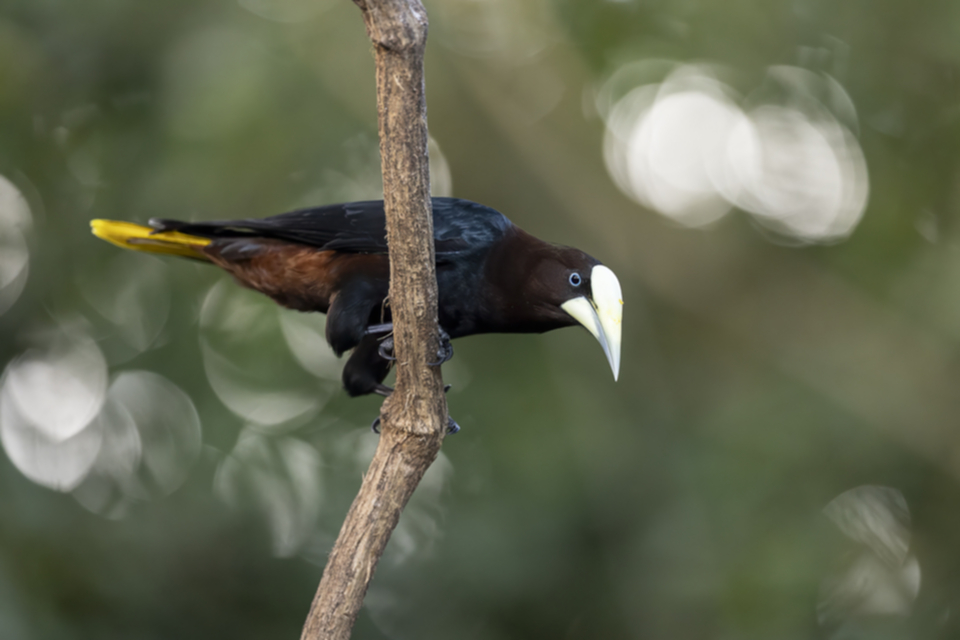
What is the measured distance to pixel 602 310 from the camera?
8.07 ft

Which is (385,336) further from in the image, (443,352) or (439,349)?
(439,349)

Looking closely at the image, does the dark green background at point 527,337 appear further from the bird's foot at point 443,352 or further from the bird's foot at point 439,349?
the bird's foot at point 443,352

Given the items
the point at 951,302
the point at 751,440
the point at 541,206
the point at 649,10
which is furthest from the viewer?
the point at 541,206

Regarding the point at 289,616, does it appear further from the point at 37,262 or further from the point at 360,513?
the point at 360,513

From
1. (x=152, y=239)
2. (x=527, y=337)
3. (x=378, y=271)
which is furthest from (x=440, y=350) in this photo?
(x=527, y=337)

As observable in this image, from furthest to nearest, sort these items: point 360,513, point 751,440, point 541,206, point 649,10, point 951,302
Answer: point 541,206 → point 649,10 → point 751,440 → point 951,302 → point 360,513

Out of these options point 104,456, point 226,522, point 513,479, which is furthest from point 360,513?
point 104,456

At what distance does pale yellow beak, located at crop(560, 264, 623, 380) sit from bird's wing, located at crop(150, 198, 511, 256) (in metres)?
0.47

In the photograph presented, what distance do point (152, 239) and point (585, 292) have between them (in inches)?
66.0

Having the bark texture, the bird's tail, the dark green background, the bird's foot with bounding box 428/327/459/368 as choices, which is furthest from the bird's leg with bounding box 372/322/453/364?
the dark green background

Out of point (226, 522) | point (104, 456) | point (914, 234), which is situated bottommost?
point (226, 522)

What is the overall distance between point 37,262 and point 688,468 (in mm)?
4424

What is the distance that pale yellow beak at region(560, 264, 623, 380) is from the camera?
240cm

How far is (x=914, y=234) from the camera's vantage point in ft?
15.5
